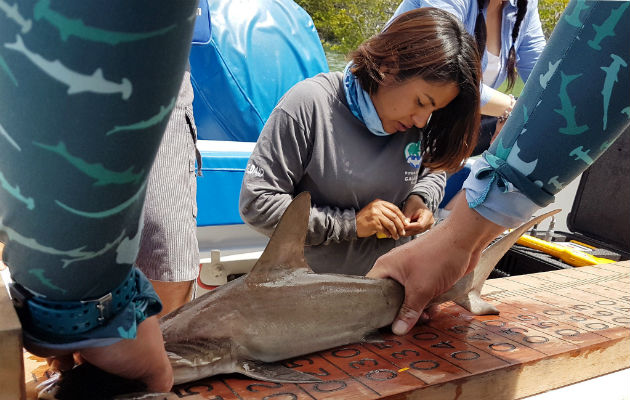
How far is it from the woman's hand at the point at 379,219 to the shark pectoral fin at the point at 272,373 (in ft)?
2.41

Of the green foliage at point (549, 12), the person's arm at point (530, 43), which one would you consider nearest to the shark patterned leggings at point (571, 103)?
the person's arm at point (530, 43)

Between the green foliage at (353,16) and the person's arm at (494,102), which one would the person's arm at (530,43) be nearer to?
the person's arm at (494,102)

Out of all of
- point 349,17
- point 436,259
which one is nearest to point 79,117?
point 436,259

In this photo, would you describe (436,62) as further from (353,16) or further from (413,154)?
(353,16)

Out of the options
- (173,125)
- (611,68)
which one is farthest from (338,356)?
A: (173,125)

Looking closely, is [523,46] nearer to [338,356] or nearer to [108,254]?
[338,356]

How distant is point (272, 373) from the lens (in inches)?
39.9

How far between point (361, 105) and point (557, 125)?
0.89 meters

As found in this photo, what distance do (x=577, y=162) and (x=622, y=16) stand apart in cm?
22

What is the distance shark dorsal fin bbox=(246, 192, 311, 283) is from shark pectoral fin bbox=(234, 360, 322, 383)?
7.2 inches

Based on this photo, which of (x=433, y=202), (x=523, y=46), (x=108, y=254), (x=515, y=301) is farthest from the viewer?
(x=523, y=46)

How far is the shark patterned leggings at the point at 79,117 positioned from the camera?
36cm

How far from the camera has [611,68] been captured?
830mm

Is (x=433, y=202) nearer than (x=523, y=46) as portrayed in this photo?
Yes
